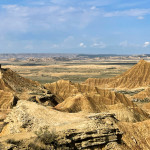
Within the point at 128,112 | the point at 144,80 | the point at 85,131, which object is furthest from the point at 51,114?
the point at 144,80

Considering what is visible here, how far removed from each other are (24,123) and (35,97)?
3039 cm

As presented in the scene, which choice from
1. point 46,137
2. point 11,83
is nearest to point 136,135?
point 46,137

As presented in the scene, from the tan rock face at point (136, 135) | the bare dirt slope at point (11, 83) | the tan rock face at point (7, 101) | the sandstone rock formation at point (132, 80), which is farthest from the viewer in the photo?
the sandstone rock formation at point (132, 80)

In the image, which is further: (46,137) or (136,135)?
(136,135)

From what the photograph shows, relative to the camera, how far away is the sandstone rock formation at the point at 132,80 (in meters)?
104

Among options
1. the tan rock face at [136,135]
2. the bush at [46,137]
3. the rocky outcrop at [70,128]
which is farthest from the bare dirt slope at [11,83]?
the bush at [46,137]

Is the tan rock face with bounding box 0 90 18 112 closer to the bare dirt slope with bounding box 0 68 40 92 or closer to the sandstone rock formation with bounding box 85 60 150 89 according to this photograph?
the bare dirt slope with bounding box 0 68 40 92

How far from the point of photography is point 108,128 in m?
20.1

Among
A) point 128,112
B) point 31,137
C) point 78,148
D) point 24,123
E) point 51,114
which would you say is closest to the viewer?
point 31,137

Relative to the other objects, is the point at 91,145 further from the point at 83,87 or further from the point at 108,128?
the point at 83,87

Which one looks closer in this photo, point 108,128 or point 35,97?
point 108,128

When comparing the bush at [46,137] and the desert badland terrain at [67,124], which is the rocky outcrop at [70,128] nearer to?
the desert badland terrain at [67,124]

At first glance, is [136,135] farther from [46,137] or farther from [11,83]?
[11,83]

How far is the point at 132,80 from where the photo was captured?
10600 cm
